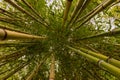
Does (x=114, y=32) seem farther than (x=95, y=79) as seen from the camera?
No

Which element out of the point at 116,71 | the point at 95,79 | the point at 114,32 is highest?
the point at 114,32

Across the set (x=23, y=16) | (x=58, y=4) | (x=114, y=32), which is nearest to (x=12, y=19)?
(x=23, y=16)

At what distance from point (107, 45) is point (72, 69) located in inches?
31.3

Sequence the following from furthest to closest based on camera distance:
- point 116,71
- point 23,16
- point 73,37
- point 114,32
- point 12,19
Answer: point 23,16, point 73,37, point 12,19, point 114,32, point 116,71

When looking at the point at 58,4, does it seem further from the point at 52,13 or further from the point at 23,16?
the point at 23,16

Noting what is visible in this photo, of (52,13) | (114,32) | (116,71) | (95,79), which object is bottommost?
(95,79)

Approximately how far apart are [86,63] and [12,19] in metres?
1.62

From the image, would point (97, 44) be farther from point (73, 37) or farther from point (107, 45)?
point (73, 37)

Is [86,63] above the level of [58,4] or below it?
below

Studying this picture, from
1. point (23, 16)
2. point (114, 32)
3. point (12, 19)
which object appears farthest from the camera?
point (23, 16)

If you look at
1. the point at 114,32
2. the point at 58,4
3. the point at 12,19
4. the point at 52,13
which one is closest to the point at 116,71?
the point at 114,32

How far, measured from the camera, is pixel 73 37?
396cm

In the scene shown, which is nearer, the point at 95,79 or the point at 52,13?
the point at 95,79

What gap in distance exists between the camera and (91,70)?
416 cm
